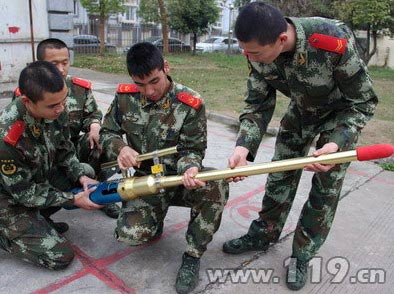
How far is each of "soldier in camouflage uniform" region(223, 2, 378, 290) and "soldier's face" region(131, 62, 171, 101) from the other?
0.51 metres

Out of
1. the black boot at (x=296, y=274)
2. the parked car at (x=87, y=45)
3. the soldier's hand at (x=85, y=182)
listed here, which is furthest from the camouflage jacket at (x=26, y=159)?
the parked car at (x=87, y=45)

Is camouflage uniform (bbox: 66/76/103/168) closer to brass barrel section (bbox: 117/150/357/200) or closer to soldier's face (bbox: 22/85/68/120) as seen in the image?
soldier's face (bbox: 22/85/68/120)

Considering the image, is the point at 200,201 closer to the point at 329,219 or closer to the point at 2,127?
the point at 329,219

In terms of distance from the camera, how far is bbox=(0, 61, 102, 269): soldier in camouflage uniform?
2.33 m

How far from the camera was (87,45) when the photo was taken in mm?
22641

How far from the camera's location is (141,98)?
2.63 m

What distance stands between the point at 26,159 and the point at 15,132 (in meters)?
0.17

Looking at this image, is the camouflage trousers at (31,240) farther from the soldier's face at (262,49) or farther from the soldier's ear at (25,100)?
the soldier's face at (262,49)

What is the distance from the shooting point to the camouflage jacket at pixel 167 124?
2.59 metres

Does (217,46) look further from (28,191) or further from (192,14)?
(28,191)

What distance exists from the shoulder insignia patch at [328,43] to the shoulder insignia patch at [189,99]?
735 mm

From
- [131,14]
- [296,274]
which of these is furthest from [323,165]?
[131,14]

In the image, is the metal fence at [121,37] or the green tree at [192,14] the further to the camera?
the metal fence at [121,37]

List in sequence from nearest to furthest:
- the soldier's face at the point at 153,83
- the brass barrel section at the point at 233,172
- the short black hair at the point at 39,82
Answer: the brass barrel section at the point at 233,172, the short black hair at the point at 39,82, the soldier's face at the point at 153,83
